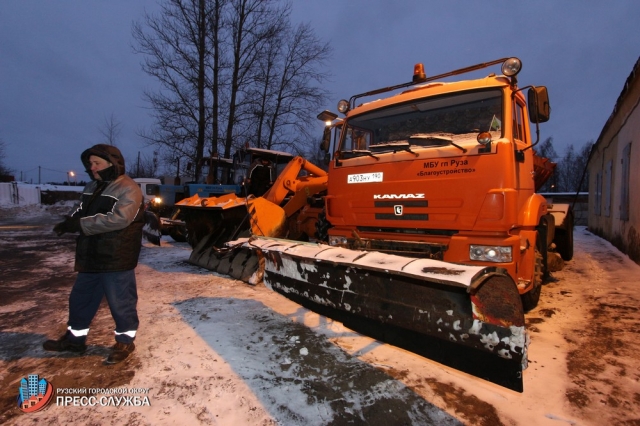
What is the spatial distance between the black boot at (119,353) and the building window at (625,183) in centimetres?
1049

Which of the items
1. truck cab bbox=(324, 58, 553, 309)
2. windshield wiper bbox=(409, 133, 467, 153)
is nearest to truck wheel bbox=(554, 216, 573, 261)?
truck cab bbox=(324, 58, 553, 309)

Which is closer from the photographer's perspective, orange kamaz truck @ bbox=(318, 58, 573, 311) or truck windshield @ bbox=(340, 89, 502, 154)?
orange kamaz truck @ bbox=(318, 58, 573, 311)

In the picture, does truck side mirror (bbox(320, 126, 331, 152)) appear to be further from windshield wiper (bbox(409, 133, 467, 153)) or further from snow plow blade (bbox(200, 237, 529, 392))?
snow plow blade (bbox(200, 237, 529, 392))

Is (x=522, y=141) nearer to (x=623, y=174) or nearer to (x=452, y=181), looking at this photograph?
(x=452, y=181)

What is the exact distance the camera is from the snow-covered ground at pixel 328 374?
2318 mm

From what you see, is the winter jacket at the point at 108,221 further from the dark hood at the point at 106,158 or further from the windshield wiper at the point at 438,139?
the windshield wiper at the point at 438,139

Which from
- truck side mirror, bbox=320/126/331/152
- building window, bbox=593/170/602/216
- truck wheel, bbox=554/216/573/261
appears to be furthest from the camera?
building window, bbox=593/170/602/216

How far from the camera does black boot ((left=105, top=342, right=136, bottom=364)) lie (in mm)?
2898

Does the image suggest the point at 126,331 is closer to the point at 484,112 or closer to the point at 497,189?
the point at 497,189

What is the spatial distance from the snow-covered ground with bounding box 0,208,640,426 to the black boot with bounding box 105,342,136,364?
82 mm

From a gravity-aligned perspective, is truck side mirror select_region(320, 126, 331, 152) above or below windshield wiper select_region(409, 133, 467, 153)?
above

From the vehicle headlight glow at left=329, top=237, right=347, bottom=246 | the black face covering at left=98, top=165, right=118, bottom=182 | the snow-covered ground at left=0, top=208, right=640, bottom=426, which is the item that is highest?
the black face covering at left=98, top=165, right=118, bottom=182

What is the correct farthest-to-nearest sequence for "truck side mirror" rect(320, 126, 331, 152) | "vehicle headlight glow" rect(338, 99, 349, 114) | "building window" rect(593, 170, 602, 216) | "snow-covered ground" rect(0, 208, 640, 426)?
"building window" rect(593, 170, 602, 216) < "truck side mirror" rect(320, 126, 331, 152) < "vehicle headlight glow" rect(338, 99, 349, 114) < "snow-covered ground" rect(0, 208, 640, 426)

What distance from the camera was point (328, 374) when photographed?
2.83m
